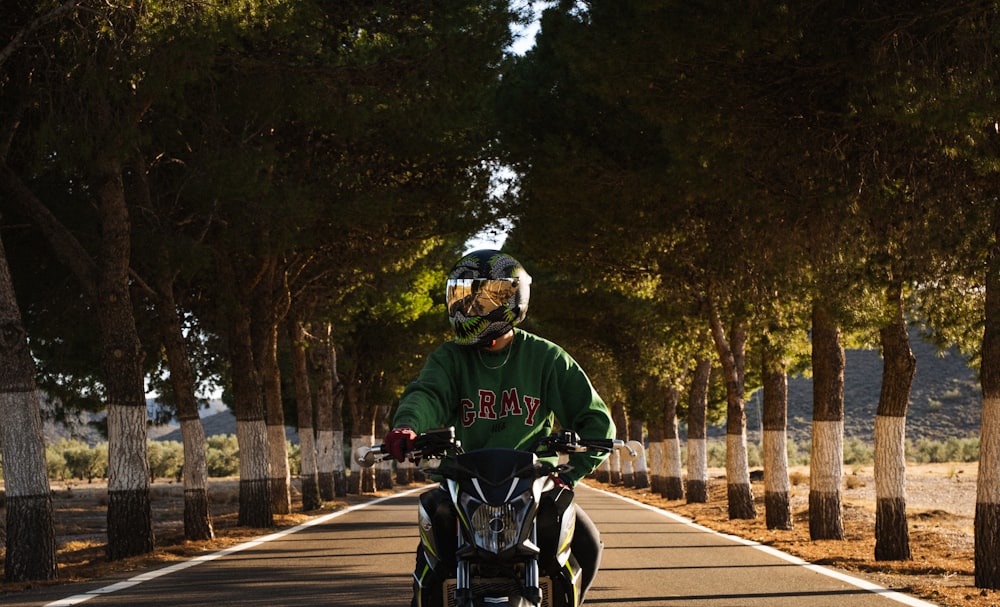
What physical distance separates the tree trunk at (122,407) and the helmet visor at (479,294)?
13.7 m

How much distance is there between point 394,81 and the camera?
20.3 m

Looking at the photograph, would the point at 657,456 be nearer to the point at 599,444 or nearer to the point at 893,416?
the point at 893,416

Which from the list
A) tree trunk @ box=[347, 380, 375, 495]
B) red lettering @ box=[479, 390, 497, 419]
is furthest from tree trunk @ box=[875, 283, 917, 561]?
tree trunk @ box=[347, 380, 375, 495]

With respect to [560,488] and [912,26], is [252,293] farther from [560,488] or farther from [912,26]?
[560,488]

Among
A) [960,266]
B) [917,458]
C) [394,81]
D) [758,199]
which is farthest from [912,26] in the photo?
[917,458]

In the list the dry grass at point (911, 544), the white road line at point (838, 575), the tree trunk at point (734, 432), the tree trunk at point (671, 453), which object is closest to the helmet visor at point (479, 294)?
the white road line at point (838, 575)

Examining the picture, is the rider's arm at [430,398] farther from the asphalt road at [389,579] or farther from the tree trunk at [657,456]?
the tree trunk at [657,456]

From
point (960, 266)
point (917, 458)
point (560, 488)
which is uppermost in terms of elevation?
point (960, 266)

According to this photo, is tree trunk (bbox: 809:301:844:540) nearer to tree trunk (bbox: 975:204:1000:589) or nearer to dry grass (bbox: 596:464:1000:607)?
dry grass (bbox: 596:464:1000:607)

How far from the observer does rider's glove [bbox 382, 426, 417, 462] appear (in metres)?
4.98

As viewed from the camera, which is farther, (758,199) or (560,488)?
(758,199)

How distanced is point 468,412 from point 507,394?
18 centimetres

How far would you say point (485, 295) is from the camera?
5.41 m

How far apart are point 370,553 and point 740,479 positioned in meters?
12.5
